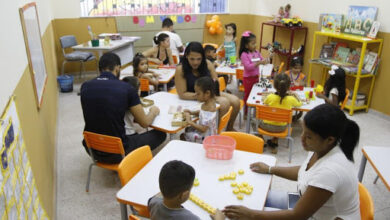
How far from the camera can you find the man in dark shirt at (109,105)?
2.72m

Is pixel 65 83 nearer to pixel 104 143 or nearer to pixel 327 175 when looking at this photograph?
pixel 104 143

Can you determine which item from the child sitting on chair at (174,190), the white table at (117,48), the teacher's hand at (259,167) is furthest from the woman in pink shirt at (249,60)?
the child sitting on chair at (174,190)

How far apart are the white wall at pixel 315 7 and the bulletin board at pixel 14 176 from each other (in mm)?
5202

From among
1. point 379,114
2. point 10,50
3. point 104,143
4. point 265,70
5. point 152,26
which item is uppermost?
point 10,50

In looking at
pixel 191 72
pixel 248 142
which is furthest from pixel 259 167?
pixel 191 72

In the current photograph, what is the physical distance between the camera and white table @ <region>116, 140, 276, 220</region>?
1.78m

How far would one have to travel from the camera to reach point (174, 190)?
1.41 metres

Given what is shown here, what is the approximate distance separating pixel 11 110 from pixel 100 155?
144 cm

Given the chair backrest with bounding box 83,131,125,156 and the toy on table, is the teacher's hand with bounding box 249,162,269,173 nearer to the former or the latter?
the toy on table

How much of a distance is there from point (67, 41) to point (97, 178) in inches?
180

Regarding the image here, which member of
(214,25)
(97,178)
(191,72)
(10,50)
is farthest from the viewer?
(214,25)

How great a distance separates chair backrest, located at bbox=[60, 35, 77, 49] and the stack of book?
5.32 m

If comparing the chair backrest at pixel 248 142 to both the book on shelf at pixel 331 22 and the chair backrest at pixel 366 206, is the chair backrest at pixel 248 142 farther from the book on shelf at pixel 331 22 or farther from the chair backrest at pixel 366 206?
the book on shelf at pixel 331 22

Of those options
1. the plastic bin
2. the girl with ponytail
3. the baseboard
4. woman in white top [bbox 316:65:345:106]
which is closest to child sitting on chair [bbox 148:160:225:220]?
the girl with ponytail
